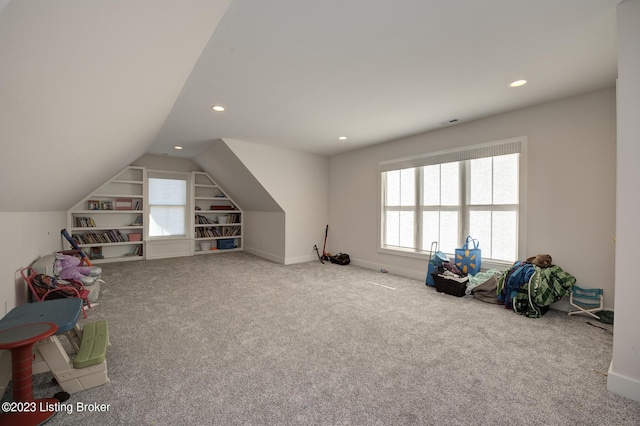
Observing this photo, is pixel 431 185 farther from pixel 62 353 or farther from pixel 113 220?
pixel 113 220

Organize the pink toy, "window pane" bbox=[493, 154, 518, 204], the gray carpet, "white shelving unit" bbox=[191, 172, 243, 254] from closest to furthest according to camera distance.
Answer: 1. the gray carpet
2. the pink toy
3. "window pane" bbox=[493, 154, 518, 204]
4. "white shelving unit" bbox=[191, 172, 243, 254]

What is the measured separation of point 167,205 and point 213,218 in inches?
43.8

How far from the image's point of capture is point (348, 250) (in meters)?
5.50

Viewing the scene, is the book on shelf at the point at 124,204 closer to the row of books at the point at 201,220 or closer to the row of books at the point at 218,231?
the row of books at the point at 201,220

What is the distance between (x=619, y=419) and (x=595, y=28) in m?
2.41

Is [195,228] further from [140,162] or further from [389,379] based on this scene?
[389,379]

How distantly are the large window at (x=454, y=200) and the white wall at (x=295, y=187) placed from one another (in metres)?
1.54

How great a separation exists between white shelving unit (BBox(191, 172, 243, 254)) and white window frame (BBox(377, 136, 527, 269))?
4.01m

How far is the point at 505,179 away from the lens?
344 cm

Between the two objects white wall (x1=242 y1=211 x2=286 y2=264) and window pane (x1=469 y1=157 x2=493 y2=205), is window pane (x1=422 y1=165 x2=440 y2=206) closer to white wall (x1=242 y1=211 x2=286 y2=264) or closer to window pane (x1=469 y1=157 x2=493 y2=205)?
window pane (x1=469 y1=157 x2=493 y2=205)

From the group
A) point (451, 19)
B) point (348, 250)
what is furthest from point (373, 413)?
point (348, 250)

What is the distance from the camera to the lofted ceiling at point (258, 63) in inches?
47.6

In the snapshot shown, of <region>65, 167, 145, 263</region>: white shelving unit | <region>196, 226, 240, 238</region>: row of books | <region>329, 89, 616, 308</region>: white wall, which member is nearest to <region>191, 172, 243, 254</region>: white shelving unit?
<region>196, 226, 240, 238</region>: row of books

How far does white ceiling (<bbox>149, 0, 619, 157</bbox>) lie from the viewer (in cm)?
164
